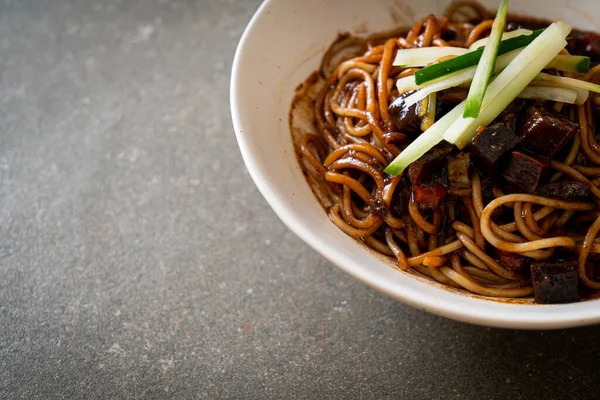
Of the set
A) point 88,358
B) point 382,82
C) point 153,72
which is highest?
point 382,82

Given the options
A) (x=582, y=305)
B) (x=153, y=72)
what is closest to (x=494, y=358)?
(x=582, y=305)

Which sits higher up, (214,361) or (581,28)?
(581,28)

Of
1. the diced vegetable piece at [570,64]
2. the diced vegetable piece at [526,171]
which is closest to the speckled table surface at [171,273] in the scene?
the diced vegetable piece at [526,171]

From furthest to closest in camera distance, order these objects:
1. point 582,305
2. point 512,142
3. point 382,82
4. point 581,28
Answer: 1. point 581,28
2. point 382,82
3. point 512,142
4. point 582,305

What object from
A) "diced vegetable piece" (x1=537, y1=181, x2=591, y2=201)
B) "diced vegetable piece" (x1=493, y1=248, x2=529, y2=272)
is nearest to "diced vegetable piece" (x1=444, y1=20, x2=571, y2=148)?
"diced vegetable piece" (x1=537, y1=181, x2=591, y2=201)

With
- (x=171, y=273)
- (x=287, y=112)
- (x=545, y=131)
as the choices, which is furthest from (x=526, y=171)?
(x=171, y=273)

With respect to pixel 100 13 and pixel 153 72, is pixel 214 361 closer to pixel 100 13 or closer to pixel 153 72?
pixel 153 72

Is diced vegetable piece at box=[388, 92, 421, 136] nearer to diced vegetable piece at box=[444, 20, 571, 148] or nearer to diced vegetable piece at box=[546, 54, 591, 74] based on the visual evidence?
diced vegetable piece at box=[444, 20, 571, 148]

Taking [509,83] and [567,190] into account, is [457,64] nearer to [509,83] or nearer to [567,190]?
[509,83]
